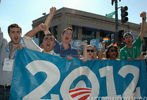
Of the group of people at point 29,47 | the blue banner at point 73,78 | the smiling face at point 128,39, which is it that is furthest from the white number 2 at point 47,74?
the smiling face at point 128,39

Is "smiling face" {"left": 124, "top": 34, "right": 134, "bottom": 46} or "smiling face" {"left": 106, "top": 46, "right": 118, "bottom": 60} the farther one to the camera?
"smiling face" {"left": 124, "top": 34, "right": 134, "bottom": 46}

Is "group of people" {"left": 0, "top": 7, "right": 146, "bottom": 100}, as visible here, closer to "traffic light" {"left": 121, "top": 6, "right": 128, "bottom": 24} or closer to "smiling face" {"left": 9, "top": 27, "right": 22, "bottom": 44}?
"smiling face" {"left": 9, "top": 27, "right": 22, "bottom": 44}

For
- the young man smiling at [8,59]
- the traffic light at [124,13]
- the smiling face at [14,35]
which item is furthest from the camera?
the traffic light at [124,13]

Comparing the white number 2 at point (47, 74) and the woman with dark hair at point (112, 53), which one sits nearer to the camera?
the white number 2 at point (47, 74)

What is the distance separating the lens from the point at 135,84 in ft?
11.4

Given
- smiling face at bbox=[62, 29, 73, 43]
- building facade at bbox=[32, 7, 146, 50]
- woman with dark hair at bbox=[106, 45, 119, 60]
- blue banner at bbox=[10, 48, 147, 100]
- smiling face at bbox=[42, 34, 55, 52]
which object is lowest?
blue banner at bbox=[10, 48, 147, 100]

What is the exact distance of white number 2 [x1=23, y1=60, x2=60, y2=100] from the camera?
2.78 m

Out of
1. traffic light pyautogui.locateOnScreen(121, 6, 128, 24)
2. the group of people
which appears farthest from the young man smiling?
traffic light pyautogui.locateOnScreen(121, 6, 128, 24)

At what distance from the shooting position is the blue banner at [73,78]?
2795 mm

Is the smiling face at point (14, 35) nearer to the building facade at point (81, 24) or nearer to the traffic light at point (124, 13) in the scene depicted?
the traffic light at point (124, 13)

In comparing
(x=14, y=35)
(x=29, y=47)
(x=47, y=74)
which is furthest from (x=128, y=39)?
(x=14, y=35)

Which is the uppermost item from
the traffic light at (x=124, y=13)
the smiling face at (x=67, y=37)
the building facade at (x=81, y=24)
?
the building facade at (x=81, y=24)

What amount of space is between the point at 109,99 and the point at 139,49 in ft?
4.97

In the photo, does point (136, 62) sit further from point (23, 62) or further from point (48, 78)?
point (23, 62)
